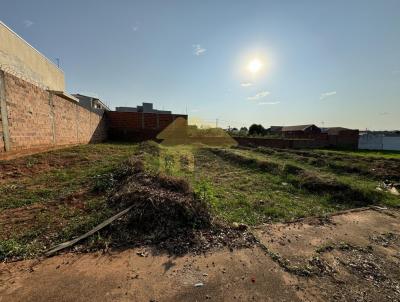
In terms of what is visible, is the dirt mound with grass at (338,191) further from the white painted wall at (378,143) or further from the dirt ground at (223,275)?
the white painted wall at (378,143)

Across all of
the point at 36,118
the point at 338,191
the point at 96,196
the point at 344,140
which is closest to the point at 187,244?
the point at 96,196

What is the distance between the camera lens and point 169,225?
2.71m

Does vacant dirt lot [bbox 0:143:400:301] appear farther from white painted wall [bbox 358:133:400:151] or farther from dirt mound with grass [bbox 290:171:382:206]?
white painted wall [bbox 358:133:400:151]

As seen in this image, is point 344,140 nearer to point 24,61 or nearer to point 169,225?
point 169,225

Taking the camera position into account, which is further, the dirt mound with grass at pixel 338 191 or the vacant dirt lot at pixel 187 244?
the dirt mound with grass at pixel 338 191

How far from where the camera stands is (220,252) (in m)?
2.38

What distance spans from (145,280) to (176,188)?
165 cm

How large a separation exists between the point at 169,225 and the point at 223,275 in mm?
977

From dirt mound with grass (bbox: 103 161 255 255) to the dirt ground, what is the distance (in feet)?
0.56

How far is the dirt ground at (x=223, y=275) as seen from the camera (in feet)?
5.75

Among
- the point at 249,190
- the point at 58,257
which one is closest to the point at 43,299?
the point at 58,257

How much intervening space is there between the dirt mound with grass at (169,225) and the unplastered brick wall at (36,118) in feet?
13.3

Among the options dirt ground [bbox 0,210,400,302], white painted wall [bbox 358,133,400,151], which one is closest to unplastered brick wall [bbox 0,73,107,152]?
dirt ground [bbox 0,210,400,302]

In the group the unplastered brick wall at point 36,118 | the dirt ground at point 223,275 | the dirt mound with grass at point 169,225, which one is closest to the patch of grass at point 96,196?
the dirt mound with grass at point 169,225
